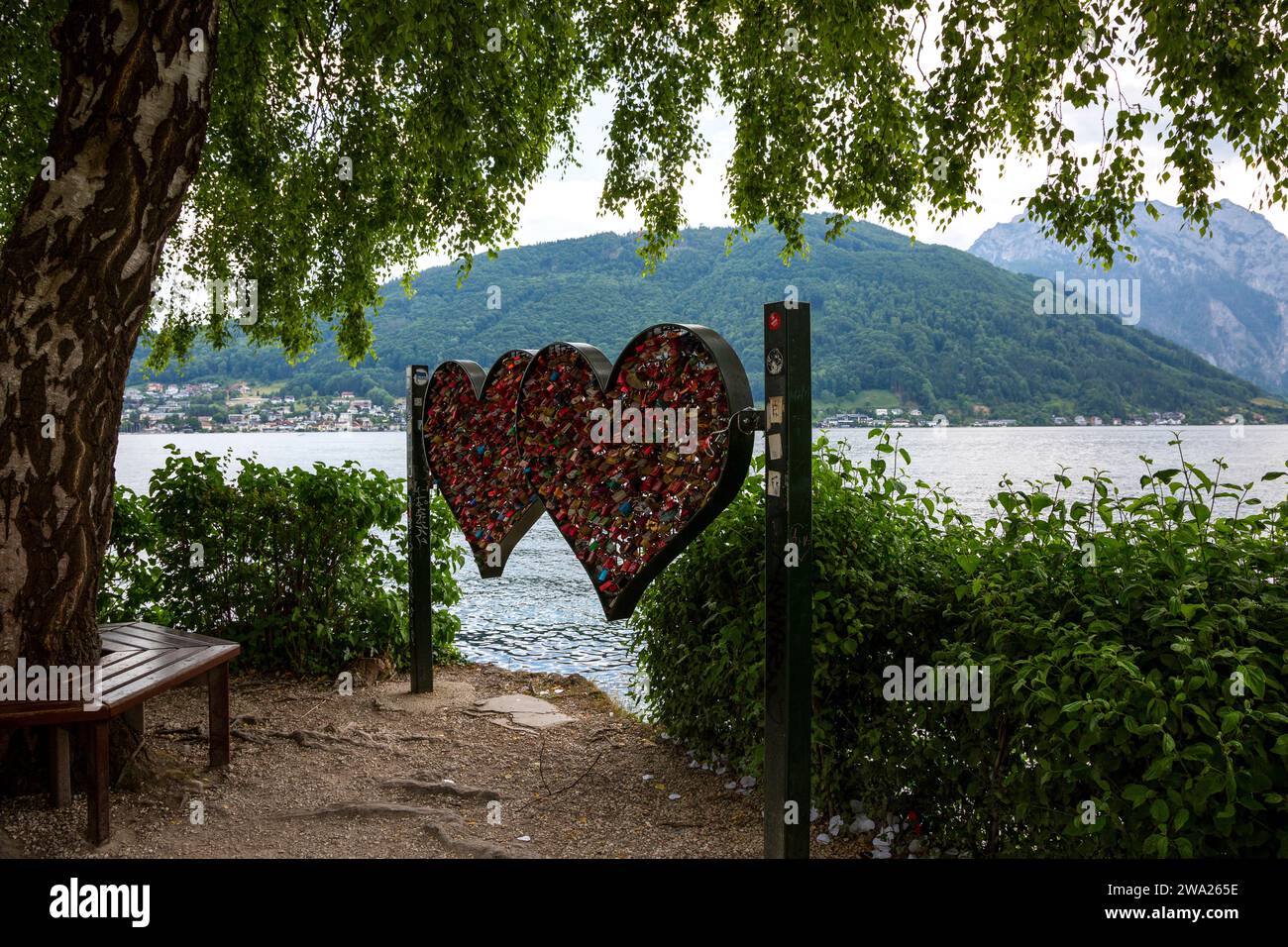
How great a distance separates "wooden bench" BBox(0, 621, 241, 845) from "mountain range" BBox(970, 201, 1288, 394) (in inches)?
3526

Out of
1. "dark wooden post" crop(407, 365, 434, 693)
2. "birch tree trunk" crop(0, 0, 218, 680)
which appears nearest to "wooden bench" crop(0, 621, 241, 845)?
"birch tree trunk" crop(0, 0, 218, 680)

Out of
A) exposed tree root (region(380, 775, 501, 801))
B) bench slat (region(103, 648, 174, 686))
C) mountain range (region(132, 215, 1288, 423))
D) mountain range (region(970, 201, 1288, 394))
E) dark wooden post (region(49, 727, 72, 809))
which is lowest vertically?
exposed tree root (region(380, 775, 501, 801))

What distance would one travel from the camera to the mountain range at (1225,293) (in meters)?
87.7

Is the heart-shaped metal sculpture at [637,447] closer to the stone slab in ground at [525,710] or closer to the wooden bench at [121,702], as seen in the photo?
the stone slab in ground at [525,710]

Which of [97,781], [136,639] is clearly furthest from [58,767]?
[136,639]

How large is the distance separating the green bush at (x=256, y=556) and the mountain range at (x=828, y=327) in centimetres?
2761

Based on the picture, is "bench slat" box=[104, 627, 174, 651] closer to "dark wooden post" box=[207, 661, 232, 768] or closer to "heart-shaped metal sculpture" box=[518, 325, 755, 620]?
"dark wooden post" box=[207, 661, 232, 768]

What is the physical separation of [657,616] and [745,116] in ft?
15.4

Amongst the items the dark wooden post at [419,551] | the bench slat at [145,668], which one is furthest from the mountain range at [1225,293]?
the bench slat at [145,668]

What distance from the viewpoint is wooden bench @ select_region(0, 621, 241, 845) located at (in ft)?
11.1

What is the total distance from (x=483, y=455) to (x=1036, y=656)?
399 centimetres

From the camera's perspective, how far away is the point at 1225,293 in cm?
9675
